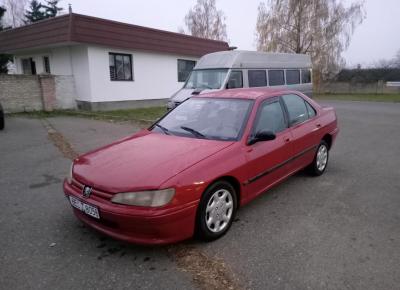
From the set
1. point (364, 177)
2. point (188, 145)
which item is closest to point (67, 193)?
point (188, 145)

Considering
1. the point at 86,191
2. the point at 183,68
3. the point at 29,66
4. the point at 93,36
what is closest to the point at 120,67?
the point at 93,36

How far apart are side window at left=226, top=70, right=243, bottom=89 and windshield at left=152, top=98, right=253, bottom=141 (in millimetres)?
6640

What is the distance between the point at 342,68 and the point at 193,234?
30.9 meters

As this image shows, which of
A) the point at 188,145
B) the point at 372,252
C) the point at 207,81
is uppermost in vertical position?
the point at 207,81

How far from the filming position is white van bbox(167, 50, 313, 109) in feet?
36.7

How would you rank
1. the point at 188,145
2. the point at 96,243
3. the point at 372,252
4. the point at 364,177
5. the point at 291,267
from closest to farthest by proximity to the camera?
the point at 291,267
the point at 372,252
the point at 96,243
the point at 188,145
the point at 364,177

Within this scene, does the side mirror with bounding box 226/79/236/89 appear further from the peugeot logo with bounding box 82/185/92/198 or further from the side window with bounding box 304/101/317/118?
the peugeot logo with bounding box 82/185/92/198

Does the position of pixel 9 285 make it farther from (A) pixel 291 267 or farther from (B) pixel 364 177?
(B) pixel 364 177

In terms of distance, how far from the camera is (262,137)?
383cm

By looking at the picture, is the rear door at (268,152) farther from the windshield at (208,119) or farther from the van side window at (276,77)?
the van side window at (276,77)

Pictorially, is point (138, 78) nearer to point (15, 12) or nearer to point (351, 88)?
point (351, 88)

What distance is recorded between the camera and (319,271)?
288 centimetres

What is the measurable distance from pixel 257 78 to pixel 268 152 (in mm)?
8683

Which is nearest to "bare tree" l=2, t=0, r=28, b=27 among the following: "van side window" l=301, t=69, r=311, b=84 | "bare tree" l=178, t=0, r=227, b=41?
"bare tree" l=178, t=0, r=227, b=41
